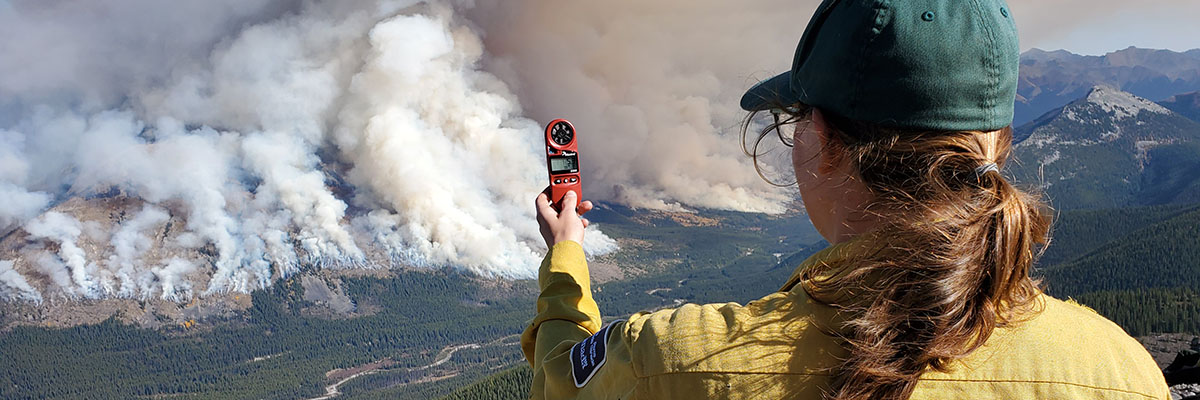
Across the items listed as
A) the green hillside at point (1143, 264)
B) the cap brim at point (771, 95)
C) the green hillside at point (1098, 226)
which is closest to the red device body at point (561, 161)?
the cap brim at point (771, 95)

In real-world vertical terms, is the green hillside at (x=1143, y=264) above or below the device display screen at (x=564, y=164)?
below

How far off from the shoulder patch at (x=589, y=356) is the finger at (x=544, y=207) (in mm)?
1716

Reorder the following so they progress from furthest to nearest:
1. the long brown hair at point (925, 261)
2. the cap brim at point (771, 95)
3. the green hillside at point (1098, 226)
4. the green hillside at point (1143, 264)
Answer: the green hillside at point (1098, 226)
the green hillside at point (1143, 264)
the cap brim at point (771, 95)
the long brown hair at point (925, 261)

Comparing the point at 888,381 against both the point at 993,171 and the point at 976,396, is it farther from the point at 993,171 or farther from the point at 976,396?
the point at 993,171

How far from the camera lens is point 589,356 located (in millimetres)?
2500

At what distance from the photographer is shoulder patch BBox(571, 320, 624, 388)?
2400 mm

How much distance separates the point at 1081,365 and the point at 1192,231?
17765cm

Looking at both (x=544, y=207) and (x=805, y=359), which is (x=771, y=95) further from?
(x=544, y=207)

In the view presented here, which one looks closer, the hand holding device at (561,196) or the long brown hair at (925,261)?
the long brown hair at (925,261)

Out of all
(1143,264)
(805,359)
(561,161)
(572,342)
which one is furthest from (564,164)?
(1143,264)

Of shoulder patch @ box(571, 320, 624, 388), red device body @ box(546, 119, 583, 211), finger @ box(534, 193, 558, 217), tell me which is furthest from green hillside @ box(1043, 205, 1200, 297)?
shoulder patch @ box(571, 320, 624, 388)

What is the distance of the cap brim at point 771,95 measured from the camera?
2767 mm

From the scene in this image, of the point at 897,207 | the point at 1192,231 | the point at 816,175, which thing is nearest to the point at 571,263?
the point at 816,175

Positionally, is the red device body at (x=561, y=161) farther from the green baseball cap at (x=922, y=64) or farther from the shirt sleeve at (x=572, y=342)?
the green baseball cap at (x=922, y=64)
